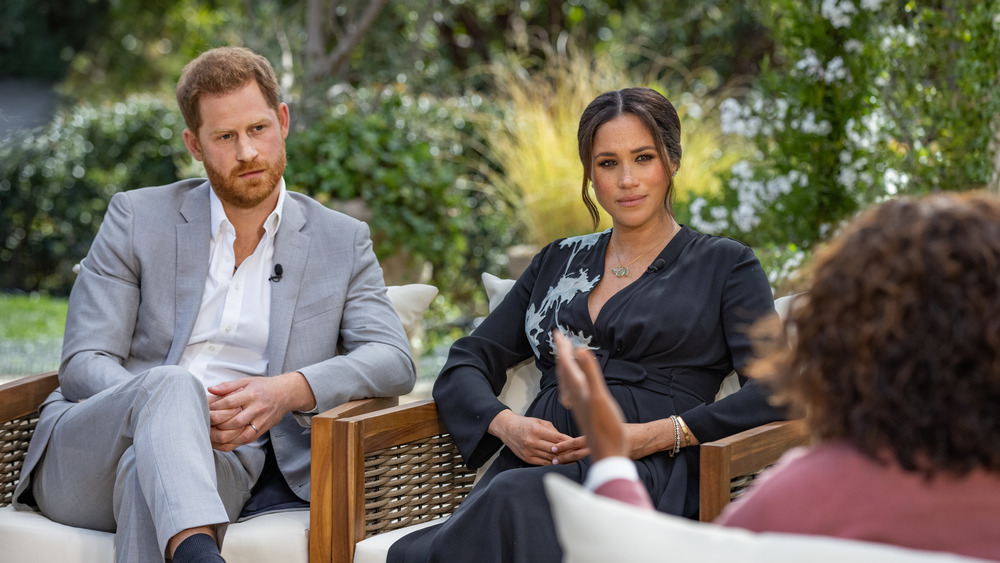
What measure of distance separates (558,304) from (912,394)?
1540 mm

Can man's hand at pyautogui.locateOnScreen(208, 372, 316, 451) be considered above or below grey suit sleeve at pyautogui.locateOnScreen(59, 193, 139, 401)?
below

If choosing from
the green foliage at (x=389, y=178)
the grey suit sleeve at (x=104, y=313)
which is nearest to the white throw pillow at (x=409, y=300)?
the grey suit sleeve at (x=104, y=313)

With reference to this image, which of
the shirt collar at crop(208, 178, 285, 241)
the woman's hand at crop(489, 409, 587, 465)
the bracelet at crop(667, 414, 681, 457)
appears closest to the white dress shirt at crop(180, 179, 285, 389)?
the shirt collar at crop(208, 178, 285, 241)

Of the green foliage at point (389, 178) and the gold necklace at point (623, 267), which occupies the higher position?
the green foliage at point (389, 178)

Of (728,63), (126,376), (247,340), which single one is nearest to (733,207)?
(247,340)

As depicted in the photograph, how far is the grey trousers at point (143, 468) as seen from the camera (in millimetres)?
2092

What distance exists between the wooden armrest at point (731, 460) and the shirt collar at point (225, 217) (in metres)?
1.36

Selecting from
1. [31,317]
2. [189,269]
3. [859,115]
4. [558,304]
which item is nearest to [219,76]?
[189,269]

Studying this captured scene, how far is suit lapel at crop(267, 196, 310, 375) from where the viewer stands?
261cm

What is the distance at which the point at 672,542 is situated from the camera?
103cm

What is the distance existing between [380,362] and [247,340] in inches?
14.8

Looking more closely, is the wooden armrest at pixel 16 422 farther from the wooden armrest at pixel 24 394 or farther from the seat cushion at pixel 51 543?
the seat cushion at pixel 51 543

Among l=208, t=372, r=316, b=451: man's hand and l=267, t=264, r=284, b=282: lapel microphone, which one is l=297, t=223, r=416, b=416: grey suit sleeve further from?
l=267, t=264, r=284, b=282: lapel microphone

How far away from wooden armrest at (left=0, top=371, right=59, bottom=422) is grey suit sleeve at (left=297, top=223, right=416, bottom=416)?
698 mm
